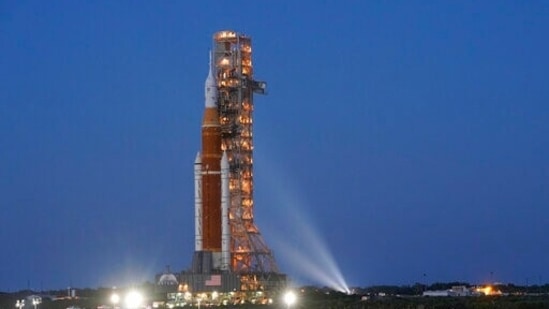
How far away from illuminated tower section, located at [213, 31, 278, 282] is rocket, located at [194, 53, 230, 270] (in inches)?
49.5

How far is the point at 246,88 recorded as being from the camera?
104 meters

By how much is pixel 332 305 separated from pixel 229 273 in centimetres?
946

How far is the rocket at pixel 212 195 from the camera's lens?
325 ft

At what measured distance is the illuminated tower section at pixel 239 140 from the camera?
101 metres

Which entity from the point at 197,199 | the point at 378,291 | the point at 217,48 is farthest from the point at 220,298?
the point at 378,291

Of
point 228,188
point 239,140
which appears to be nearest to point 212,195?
point 228,188

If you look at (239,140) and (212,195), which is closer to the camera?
(212,195)

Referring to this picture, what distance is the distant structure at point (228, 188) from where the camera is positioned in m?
98.8

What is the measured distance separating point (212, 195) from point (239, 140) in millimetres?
6171

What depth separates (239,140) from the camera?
4070 inches

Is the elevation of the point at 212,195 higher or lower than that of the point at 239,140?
lower

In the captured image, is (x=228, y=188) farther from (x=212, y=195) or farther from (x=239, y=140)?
(x=239, y=140)

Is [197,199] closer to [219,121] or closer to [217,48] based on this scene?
[219,121]

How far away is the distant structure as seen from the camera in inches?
3890
